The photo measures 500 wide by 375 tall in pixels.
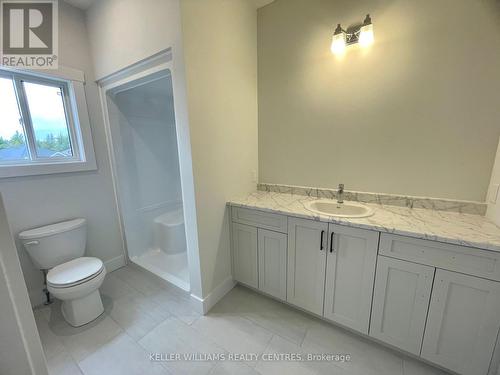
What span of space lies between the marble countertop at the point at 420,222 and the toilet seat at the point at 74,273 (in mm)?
1222

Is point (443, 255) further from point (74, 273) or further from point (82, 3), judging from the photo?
point (82, 3)

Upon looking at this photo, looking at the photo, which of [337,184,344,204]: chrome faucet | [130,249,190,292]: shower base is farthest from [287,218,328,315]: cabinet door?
[130,249,190,292]: shower base

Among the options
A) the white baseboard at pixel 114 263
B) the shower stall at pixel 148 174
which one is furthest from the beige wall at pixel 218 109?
the white baseboard at pixel 114 263

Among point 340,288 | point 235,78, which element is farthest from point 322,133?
point 340,288

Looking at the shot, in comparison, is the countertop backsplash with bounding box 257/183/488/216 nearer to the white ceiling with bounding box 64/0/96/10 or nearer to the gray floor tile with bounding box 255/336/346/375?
the gray floor tile with bounding box 255/336/346/375

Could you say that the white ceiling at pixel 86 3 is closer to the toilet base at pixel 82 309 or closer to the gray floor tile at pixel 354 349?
the toilet base at pixel 82 309

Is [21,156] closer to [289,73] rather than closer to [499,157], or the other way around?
[289,73]

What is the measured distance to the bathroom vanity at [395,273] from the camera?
42.0 inches

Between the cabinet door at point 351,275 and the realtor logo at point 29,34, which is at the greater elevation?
the realtor logo at point 29,34

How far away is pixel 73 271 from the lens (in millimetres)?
1577

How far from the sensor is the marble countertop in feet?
3.48

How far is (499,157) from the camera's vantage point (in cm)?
128

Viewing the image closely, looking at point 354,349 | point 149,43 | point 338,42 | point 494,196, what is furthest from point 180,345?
point 338,42

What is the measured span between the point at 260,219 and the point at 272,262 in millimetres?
376
